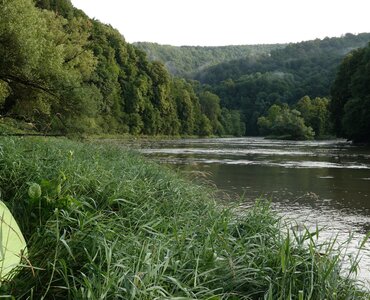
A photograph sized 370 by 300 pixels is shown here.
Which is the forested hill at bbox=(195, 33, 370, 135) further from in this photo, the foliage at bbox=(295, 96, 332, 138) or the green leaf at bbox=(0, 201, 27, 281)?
the green leaf at bbox=(0, 201, 27, 281)

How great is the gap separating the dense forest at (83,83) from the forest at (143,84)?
2.2 inches

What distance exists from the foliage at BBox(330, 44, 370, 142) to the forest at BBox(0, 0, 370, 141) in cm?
14

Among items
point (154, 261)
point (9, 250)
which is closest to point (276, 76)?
point (154, 261)

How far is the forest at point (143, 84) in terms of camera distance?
18047 millimetres

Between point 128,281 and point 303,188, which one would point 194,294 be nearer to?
point 128,281

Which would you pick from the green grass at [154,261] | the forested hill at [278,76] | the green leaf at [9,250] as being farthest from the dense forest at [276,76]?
the green leaf at [9,250]

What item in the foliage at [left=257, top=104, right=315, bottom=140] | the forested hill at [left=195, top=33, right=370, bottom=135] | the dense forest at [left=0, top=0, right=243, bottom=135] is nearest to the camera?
the dense forest at [left=0, top=0, right=243, bottom=135]

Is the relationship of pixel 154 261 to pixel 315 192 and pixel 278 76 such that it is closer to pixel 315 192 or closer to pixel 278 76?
pixel 315 192

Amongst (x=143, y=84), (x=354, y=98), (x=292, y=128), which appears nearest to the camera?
(x=354, y=98)

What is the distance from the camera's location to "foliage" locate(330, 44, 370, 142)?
4719 cm

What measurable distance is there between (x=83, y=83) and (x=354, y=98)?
3564 centimetres

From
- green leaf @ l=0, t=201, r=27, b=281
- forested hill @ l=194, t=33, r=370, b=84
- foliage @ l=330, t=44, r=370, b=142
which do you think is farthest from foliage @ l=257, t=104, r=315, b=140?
green leaf @ l=0, t=201, r=27, b=281

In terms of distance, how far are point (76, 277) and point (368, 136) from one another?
49554 mm

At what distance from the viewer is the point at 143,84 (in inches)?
3322
